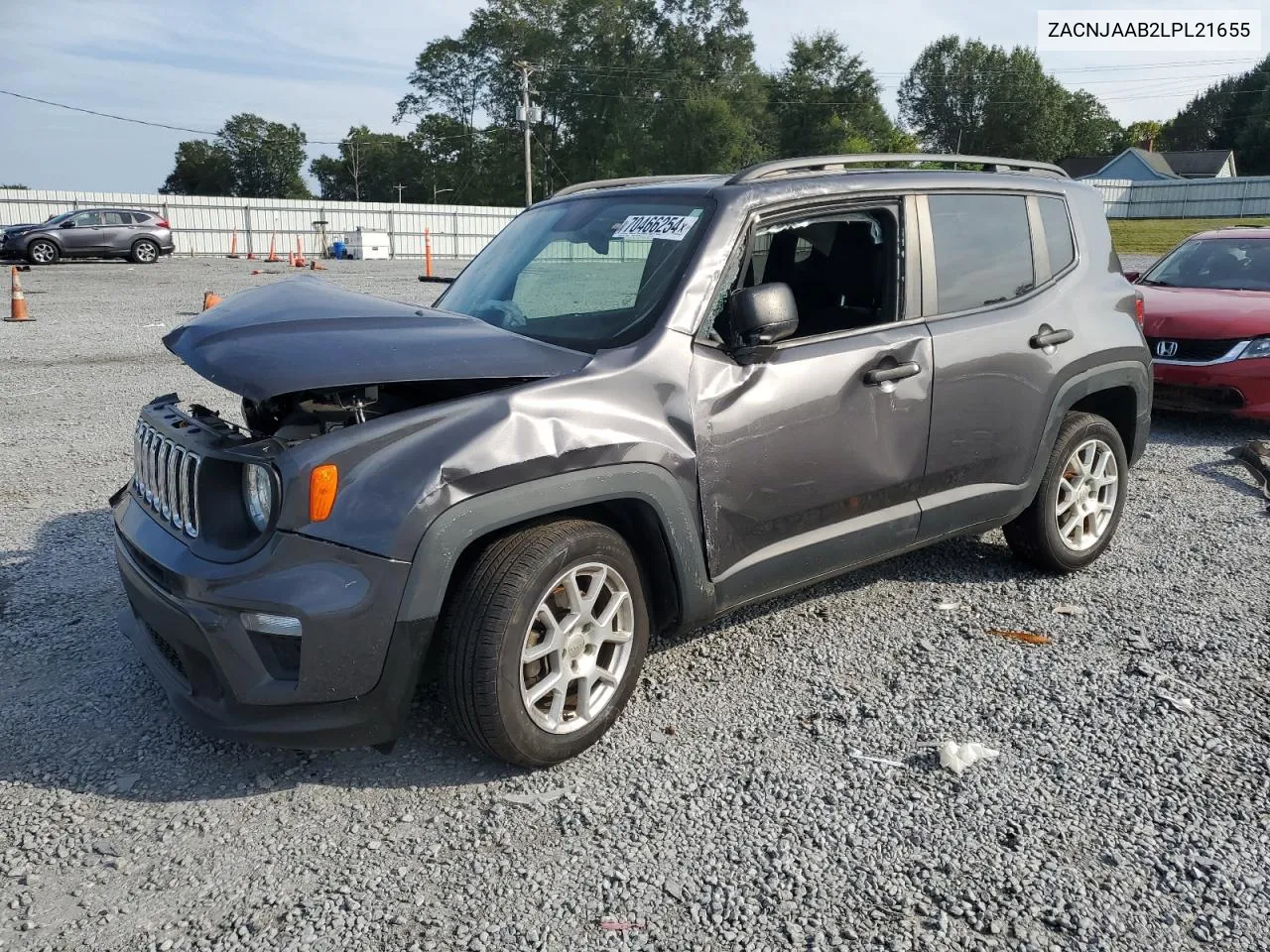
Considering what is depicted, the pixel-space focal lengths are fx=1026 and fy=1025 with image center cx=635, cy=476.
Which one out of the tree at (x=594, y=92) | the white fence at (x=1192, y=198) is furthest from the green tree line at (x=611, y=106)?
the white fence at (x=1192, y=198)

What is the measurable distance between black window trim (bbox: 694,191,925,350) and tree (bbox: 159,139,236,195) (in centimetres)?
10322

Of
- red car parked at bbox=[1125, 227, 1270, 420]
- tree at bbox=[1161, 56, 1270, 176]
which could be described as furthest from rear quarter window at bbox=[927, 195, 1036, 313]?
tree at bbox=[1161, 56, 1270, 176]

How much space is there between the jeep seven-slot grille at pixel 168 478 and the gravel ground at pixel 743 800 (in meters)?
0.78

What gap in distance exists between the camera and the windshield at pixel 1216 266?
8594mm

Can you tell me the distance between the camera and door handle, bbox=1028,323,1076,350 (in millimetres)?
4445

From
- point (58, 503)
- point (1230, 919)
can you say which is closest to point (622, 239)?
point (1230, 919)

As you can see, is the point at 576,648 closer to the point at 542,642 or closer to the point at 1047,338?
the point at 542,642

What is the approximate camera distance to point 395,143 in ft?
283

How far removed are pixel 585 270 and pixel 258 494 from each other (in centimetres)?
165

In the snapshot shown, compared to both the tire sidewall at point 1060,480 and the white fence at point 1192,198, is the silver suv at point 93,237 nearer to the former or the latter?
the tire sidewall at point 1060,480

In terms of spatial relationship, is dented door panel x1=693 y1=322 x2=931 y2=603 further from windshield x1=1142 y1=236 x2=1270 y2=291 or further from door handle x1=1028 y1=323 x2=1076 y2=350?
windshield x1=1142 y1=236 x2=1270 y2=291

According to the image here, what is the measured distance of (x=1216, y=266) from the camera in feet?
29.3

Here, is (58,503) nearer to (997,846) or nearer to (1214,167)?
(997,846)

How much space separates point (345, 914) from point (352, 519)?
101cm
